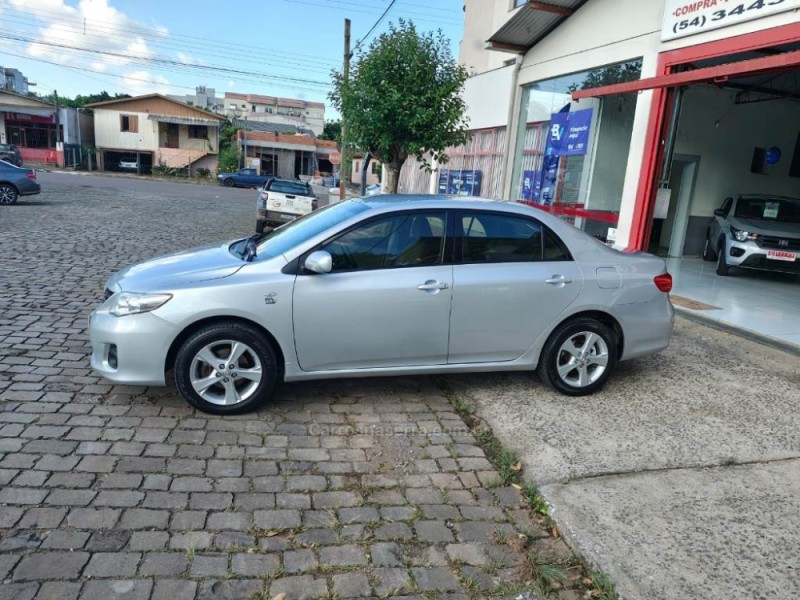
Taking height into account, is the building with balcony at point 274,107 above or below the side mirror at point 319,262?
above

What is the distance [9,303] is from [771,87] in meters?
14.2

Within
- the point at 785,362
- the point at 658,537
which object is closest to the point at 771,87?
the point at 785,362

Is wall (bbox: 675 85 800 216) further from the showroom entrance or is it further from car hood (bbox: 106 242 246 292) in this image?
car hood (bbox: 106 242 246 292)

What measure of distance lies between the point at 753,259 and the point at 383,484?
9.79m

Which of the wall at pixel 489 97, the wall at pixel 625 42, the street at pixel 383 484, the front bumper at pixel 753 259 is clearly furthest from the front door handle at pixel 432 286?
the wall at pixel 489 97

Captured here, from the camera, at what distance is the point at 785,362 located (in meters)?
5.98

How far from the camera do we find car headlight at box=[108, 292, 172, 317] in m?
4.06

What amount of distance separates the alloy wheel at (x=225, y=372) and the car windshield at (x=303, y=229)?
74cm

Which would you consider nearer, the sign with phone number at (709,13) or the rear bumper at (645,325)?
the rear bumper at (645,325)

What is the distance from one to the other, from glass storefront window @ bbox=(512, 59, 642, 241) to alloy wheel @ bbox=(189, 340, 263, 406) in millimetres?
8371

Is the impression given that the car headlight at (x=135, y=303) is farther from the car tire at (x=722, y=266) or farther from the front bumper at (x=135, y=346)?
the car tire at (x=722, y=266)

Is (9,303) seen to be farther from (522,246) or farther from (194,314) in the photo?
(522,246)

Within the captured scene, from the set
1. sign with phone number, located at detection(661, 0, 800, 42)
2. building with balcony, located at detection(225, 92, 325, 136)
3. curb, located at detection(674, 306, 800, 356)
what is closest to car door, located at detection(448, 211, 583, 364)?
curb, located at detection(674, 306, 800, 356)

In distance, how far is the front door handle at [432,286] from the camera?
173 inches
